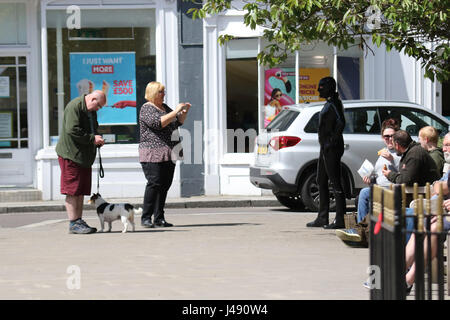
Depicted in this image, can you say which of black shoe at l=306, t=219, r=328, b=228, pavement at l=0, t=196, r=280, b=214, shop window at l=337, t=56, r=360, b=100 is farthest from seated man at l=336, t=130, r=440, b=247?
shop window at l=337, t=56, r=360, b=100

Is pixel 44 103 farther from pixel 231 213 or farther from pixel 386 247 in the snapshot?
pixel 386 247

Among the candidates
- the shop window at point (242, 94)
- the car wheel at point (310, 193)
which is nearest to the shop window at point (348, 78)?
the shop window at point (242, 94)

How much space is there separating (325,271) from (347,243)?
2.09 metres

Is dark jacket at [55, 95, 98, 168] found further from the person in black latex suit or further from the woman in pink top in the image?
the person in black latex suit

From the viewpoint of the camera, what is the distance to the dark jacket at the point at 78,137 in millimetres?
12039

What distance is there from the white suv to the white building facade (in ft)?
11.6

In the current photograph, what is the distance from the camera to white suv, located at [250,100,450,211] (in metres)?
15.5

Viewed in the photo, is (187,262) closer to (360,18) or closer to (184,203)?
(360,18)

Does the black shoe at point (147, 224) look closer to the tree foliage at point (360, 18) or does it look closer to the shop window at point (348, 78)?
the tree foliage at point (360, 18)

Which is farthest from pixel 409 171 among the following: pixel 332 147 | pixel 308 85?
pixel 308 85

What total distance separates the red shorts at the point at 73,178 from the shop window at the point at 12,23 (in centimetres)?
785

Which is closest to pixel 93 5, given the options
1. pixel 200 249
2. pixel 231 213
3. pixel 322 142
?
pixel 231 213

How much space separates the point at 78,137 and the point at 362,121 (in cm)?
543
